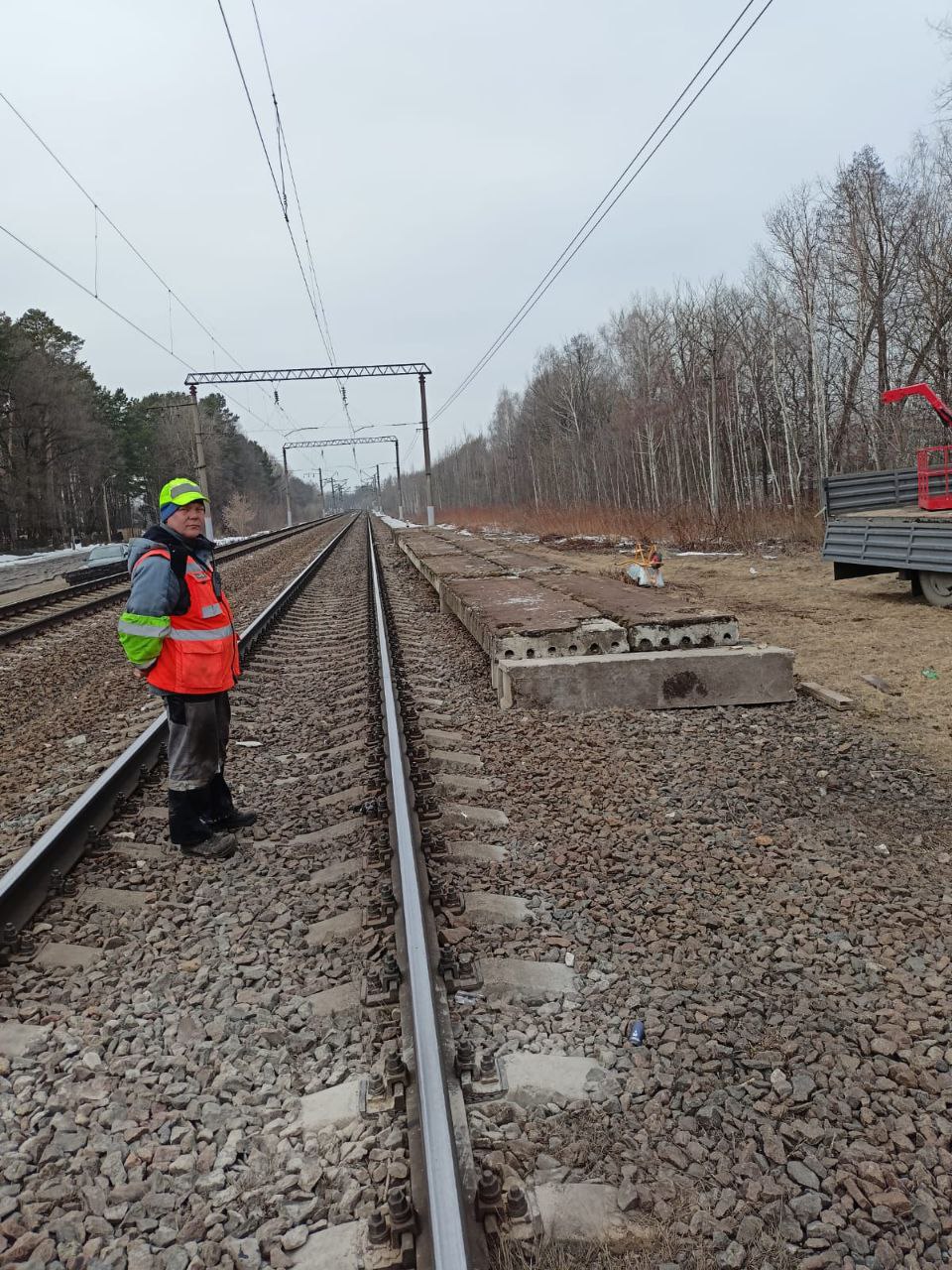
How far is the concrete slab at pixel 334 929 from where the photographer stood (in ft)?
10.5

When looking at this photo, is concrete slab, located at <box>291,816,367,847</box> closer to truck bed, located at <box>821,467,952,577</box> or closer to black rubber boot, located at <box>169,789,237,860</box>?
black rubber boot, located at <box>169,789,237,860</box>

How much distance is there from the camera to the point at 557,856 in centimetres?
381

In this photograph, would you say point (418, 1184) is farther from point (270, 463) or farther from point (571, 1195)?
point (270, 463)

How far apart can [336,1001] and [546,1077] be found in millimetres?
764

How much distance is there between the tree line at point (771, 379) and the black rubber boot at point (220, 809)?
20761 mm

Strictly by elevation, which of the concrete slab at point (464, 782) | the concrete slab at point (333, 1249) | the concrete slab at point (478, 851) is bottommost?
the concrete slab at point (333, 1249)

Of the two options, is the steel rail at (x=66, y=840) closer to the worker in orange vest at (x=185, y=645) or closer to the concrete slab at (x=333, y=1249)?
the worker in orange vest at (x=185, y=645)

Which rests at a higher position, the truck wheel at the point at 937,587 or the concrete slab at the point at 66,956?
the truck wheel at the point at 937,587

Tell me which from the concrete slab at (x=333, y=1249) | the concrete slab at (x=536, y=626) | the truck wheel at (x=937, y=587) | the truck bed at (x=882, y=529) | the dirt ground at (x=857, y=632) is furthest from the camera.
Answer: the truck wheel at (x=937, y=587)

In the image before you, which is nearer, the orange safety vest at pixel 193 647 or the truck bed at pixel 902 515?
the orange safety vest at pixel 193 647

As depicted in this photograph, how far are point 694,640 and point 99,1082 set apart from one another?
513cm

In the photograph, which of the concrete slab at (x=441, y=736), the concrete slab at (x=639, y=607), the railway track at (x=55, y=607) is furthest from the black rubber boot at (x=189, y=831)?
the railway track at (x=55, y=607)

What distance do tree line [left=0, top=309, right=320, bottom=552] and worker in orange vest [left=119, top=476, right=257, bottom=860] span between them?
27487mm

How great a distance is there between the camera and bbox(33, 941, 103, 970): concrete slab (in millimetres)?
3176
